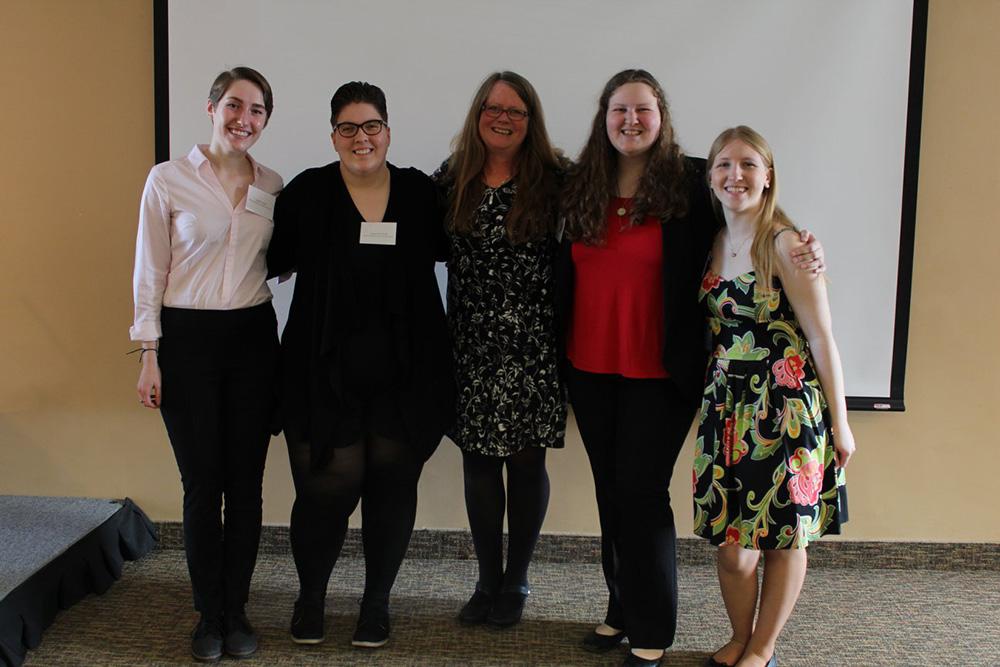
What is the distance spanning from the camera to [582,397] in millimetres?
2219

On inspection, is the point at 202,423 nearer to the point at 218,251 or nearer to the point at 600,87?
the point at 218,251

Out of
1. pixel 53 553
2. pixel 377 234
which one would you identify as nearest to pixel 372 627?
pixel 53 553

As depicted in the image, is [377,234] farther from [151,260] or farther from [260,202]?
[151,260]

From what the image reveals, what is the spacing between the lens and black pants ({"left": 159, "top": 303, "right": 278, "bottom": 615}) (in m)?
2.13

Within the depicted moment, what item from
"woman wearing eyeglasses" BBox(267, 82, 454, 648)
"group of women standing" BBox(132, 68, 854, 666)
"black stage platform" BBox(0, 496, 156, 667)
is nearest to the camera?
"group of women standing" BBox(132, 68, 854, 666)

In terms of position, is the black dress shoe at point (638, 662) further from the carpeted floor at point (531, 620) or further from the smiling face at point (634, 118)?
the smiling face at point (634, 118)

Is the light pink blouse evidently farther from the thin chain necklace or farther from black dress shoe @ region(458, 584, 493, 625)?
the thin chain necklace

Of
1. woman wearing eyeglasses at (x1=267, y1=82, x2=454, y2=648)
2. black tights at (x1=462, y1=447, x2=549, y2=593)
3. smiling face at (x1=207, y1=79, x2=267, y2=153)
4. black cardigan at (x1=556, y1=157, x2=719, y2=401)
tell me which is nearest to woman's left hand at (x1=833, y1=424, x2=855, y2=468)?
black cardigan at (x1=556, y1=157, x2=719, y2=401)

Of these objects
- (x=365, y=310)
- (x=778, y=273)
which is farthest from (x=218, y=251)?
(x=778, y=273)

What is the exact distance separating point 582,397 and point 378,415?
0.57 meters

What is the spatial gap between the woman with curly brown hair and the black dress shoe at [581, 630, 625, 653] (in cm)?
17

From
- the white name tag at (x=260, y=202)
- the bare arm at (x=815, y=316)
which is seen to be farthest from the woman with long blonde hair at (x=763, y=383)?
the white name tag at (x=260, y=202)

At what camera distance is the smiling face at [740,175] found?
1.99 meters

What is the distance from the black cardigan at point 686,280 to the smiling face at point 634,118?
152mm
